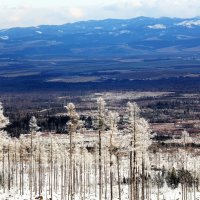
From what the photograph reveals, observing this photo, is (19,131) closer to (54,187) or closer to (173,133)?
(173,133)

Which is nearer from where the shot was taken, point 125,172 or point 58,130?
point 125,172

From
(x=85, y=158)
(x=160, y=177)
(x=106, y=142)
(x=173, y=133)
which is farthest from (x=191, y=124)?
(x=106, y=142)

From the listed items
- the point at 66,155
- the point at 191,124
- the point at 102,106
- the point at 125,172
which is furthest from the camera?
the point at 191,124

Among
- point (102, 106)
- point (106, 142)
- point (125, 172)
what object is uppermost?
point (102, 106)

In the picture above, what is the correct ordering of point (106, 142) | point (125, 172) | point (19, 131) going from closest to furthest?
point (106, 142)
point (125, 172)
point (19, 131)

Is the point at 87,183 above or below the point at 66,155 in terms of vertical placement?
below

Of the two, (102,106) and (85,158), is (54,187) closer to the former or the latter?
(85,158)

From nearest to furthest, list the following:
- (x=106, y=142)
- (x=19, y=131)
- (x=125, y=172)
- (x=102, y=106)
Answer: (x=102, y=106)
(x=106, y=142)
(x=125, y=172)
(x=19, y=131)

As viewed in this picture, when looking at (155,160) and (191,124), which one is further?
(191,124)

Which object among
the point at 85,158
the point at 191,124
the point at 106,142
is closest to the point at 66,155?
the point at 85,158
